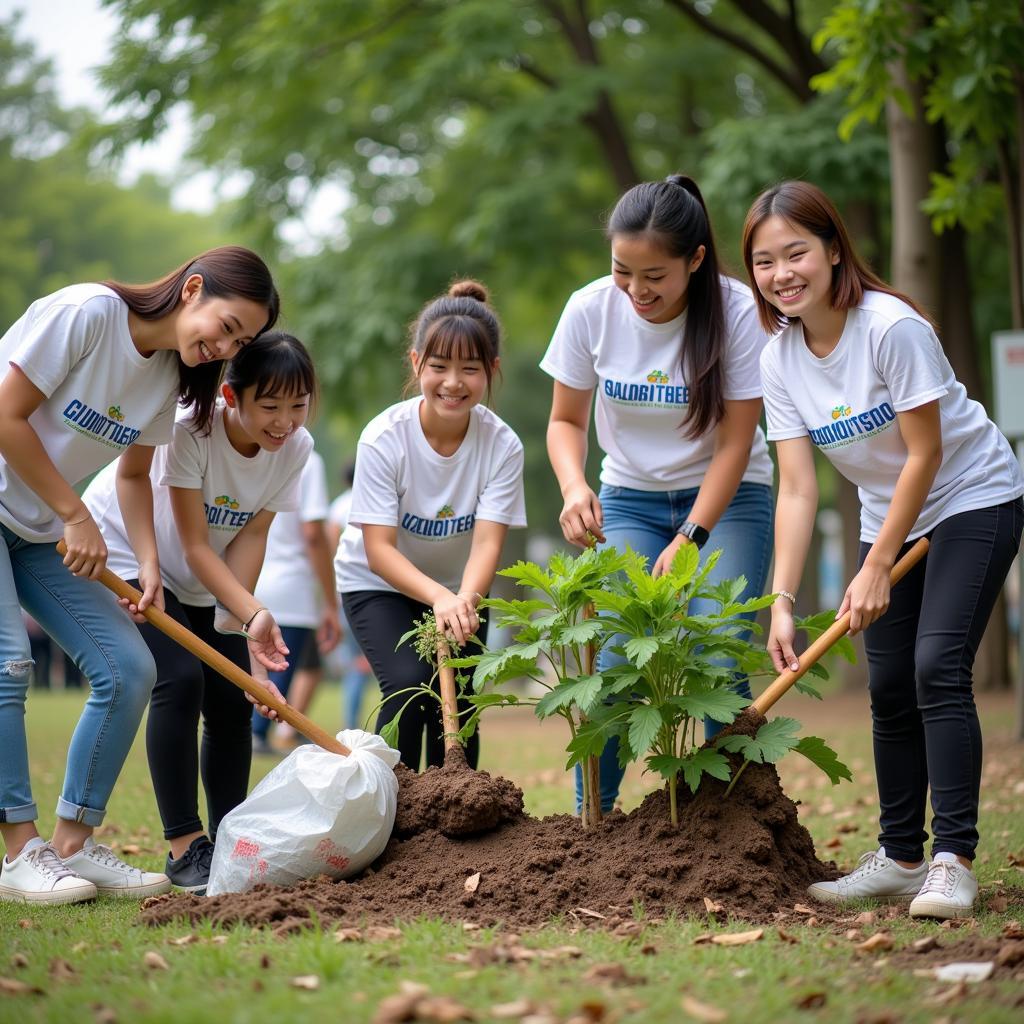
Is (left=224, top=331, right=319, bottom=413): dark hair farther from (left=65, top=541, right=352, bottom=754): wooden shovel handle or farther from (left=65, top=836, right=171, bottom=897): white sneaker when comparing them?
(left=65, top=836, right=171, bottom=897): white sneaker

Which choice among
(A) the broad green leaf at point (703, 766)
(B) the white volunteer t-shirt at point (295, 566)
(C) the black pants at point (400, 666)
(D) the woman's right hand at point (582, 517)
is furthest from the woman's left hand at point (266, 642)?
(B) the white volunteer t-shirt at point (295, 566)

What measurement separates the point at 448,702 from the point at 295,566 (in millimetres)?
4258

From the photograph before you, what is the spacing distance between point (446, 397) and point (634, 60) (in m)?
10.6

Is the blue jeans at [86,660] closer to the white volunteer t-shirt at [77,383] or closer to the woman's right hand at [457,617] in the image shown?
the white volunteer t-shirt at [77,383]

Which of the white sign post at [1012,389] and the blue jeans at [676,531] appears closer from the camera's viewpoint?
the blue jeans at [676,531]

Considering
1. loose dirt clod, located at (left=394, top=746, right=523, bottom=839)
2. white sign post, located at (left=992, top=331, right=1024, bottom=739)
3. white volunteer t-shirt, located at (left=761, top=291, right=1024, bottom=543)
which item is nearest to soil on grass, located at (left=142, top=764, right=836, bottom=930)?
loose dirt clod, located at (left=394, top=746, right=523, bottom=839)

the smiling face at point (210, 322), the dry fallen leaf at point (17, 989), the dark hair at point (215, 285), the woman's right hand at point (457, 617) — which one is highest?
the dark hair at point (215, 285)

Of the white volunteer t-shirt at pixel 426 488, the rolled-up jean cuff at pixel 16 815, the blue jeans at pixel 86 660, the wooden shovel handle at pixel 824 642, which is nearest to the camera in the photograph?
the wooden shovel handle at pixel 824 642

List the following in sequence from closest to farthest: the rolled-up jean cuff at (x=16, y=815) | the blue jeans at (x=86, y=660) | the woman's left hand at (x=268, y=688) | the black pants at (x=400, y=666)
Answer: the rolled-up jean cuff at (x=16, y=815) → the blue jeans at (x=86, y=660) → the woman's left hand at (x=268, y=688) → the black pants at (x=400, y=666)

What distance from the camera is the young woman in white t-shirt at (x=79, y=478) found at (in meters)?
4.02

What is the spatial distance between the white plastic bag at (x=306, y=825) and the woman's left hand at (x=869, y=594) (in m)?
1.53

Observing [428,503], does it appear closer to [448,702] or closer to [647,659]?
[448,702]

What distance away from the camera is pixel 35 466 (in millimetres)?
4008

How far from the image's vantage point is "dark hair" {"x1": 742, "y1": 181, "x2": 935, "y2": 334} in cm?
401
